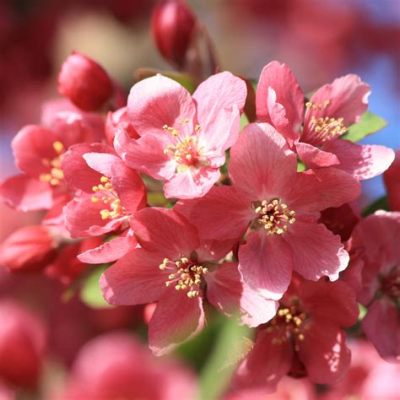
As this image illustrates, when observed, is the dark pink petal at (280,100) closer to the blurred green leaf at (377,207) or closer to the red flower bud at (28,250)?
the blurred green leaf at (377,207)

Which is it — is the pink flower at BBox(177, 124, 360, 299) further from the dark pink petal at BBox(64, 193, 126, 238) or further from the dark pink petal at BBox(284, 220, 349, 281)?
the dark pink petal at BBox(64, 193, 126, 238)

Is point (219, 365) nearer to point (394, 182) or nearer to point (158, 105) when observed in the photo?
point (158, 105)

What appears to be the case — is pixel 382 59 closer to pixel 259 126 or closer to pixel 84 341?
pixel 84 341

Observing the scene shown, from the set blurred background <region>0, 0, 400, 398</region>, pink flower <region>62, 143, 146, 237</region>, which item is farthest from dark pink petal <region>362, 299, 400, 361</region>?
blurred background <region>0, 0, 400, 398</region>

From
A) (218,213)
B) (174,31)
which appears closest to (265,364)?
(218,213)

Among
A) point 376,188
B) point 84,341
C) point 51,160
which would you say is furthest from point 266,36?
point 51,160
